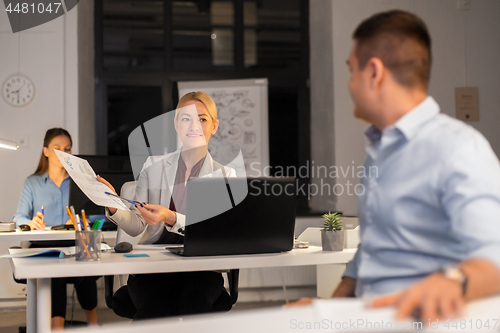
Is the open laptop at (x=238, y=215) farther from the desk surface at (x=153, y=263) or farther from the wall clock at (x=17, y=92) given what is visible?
the wall clock at (x=17, y=92)

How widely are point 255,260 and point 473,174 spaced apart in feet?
2.85

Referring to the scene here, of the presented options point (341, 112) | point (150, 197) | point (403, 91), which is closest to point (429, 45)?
point (403, 91)

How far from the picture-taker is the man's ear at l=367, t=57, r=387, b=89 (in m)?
0.78

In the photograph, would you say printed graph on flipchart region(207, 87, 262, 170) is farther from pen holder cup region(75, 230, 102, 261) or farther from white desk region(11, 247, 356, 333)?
pen holder cup region(75, 230, 102, 261)

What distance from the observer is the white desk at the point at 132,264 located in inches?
50.6

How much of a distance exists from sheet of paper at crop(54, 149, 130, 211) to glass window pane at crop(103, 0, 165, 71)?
343cm

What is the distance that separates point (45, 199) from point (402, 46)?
10.8ft

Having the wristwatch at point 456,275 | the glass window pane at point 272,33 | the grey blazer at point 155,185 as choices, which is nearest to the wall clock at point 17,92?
the glass window pane at point 272,33

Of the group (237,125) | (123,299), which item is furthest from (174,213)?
(237,125)

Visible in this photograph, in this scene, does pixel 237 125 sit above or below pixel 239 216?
above

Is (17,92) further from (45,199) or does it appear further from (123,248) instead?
(123,248)

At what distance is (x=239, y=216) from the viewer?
1.44 m

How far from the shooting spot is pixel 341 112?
14.9ft

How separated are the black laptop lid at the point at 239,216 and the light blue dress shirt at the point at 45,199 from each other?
7.99 ft
